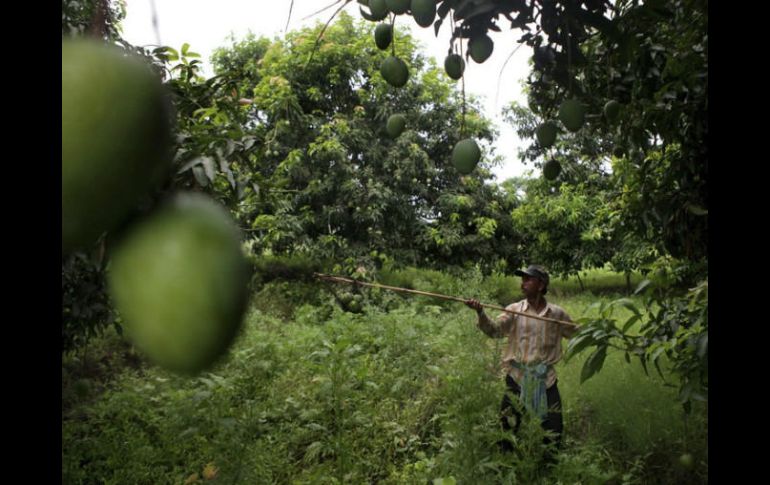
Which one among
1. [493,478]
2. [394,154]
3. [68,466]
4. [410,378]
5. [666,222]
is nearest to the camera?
[666,222]

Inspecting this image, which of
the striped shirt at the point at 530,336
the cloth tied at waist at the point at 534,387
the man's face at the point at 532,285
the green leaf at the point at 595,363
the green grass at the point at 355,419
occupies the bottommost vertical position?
the green grass at the point at 355,419

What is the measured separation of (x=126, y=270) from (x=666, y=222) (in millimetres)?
1368

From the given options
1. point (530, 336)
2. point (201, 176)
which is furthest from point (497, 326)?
point (201, 176)

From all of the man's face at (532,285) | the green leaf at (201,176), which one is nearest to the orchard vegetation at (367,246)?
the green leaf at (201,176)

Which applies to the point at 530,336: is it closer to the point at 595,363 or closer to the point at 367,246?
the point at 595,363

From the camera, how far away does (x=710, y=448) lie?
13.3 inches

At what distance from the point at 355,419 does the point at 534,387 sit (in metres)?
0.64

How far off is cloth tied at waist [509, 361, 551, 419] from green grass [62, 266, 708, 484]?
8 centimetres

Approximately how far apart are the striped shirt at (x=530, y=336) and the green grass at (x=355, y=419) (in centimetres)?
7

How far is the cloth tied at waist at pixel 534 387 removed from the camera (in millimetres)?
1664

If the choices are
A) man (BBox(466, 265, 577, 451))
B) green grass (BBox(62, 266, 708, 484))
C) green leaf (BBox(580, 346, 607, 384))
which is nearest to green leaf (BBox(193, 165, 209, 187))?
green leaf (BBox(580, 346, 607, 384))

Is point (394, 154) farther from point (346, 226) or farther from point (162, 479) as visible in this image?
point (162, 479)

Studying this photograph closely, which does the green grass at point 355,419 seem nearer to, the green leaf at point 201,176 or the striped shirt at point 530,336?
the striped shirt at point 530,336

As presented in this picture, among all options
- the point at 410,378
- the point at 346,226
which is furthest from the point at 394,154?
the point at 410,378
